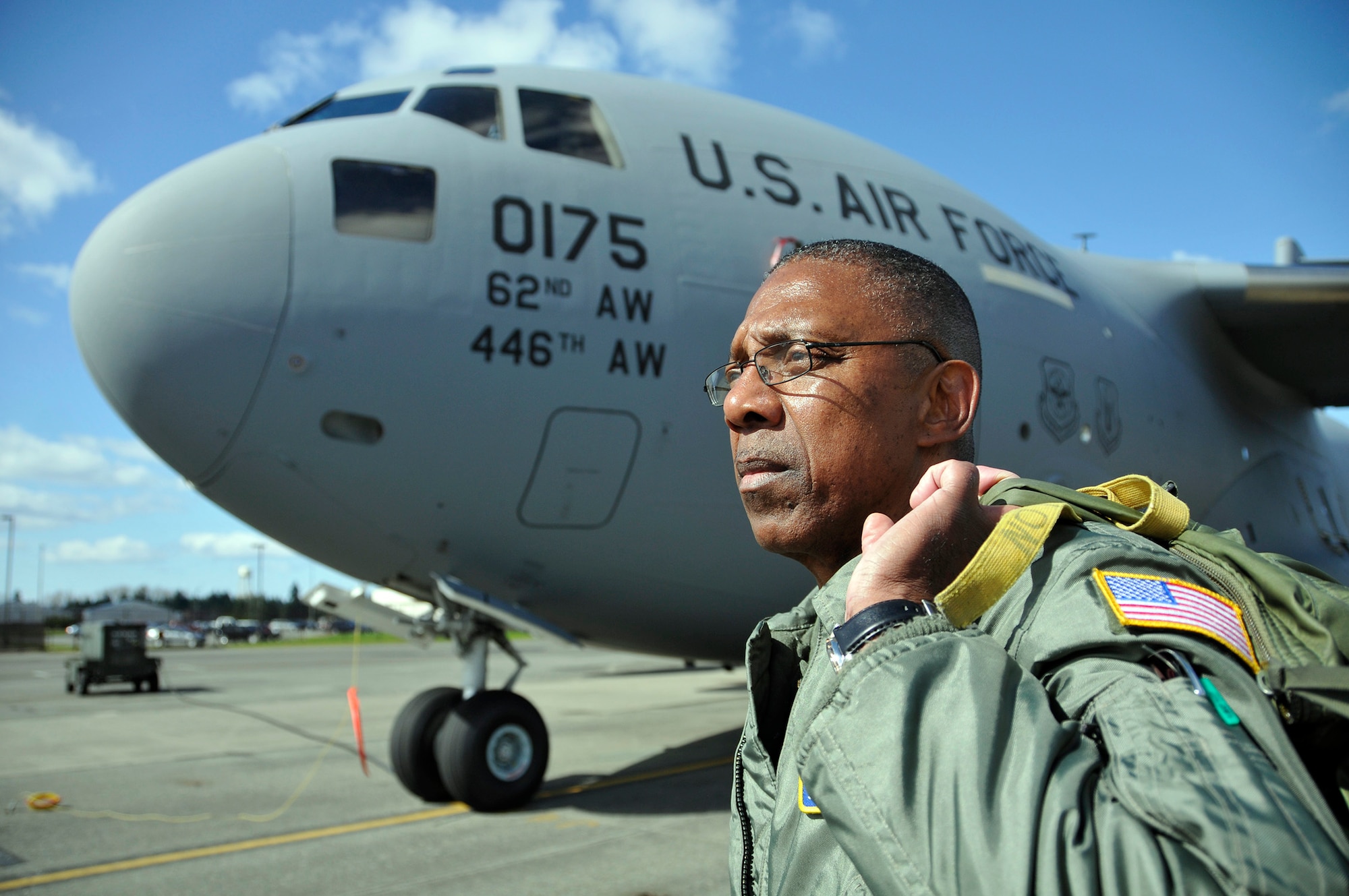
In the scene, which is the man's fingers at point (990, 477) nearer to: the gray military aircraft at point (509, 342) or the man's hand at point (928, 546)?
the man's hand at point (928, 546)

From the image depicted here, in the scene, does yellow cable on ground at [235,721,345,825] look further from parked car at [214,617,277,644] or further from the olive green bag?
parked car at [214,617,277,644]

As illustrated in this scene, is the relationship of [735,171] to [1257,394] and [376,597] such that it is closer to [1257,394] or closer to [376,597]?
[376,597]

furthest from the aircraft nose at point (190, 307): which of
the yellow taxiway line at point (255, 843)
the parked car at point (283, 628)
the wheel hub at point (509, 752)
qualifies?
the parked car at point (283, 628)

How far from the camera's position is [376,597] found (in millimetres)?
6246

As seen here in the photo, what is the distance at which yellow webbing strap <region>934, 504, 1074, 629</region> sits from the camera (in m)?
0.99

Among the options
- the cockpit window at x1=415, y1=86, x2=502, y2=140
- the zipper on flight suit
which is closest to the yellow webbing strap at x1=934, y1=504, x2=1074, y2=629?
the zipper on flight suit

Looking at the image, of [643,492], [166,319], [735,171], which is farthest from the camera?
[735,171]

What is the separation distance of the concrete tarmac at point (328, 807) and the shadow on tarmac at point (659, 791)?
0.02m

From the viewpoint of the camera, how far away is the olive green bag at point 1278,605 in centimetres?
80

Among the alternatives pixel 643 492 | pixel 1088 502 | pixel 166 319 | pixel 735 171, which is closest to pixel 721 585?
pixel 643 492

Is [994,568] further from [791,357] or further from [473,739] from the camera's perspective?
[473,739]

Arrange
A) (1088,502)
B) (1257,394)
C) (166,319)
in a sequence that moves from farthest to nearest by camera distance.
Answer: (1257,394), (166,319), (1088,502)

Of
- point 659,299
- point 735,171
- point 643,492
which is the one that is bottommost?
point 643,492

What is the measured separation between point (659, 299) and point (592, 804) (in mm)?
3479
